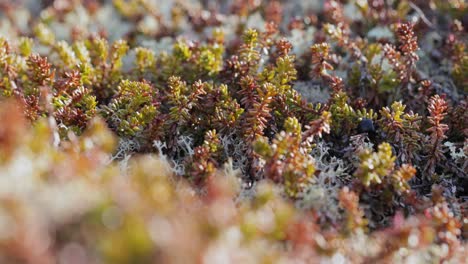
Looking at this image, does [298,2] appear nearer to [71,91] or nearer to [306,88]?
[306,88]

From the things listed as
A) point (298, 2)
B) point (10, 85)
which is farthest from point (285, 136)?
point (298, 2)

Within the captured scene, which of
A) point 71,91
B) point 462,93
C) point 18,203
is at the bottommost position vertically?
point 462,93

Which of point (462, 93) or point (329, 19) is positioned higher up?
point (329, 19)

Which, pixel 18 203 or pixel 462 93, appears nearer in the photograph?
pixel 18 203

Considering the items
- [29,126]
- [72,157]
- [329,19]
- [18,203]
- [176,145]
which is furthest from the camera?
[329,19]

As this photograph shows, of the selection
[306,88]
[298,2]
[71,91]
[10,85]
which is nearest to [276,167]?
[306,88]

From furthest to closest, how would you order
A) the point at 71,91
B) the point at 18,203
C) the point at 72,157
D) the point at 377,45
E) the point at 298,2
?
the point at 298,2
the point at 377,45
the point at 71,91
the point at 72,157
the point at 18,203
